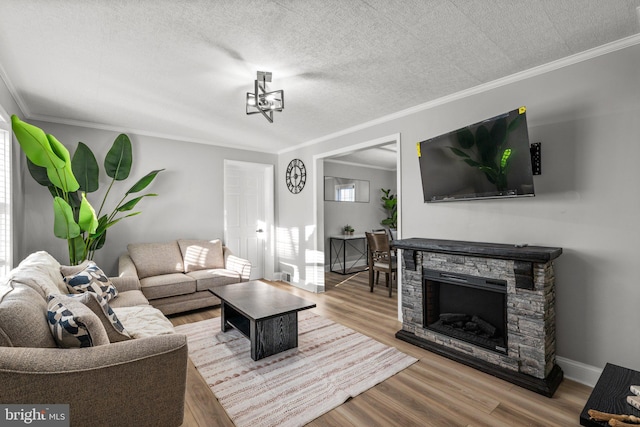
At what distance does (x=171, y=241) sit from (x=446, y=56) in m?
4.18

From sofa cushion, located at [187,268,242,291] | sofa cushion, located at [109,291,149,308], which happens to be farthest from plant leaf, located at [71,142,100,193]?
sofa cushion, located at [187,268,242,291]

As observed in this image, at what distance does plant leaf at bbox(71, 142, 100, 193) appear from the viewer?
3494 millimetres

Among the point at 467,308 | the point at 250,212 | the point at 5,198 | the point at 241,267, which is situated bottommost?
the point at 467,308

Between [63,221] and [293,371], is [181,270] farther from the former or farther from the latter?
[293,371]

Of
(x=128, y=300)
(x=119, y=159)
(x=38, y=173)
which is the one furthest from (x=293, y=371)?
(x=38, y=173)

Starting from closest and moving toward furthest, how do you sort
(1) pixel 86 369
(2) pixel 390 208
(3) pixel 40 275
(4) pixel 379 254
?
(1) pixel 86 369
(3) pixel 40 275
(4) pixel 379 254
(2) pixel 390 208

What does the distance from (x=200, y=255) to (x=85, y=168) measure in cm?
176

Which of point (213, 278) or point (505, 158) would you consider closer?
point (505, 158)

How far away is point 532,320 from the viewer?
217cm

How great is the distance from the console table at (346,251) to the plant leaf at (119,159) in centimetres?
402

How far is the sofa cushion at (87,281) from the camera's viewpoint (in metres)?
2.53

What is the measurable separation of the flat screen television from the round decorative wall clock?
7.89 feet

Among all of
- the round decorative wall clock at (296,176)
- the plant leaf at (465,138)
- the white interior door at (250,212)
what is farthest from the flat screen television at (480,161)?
the white interior door at (250,212)

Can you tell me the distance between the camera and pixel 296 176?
5.19 meters
